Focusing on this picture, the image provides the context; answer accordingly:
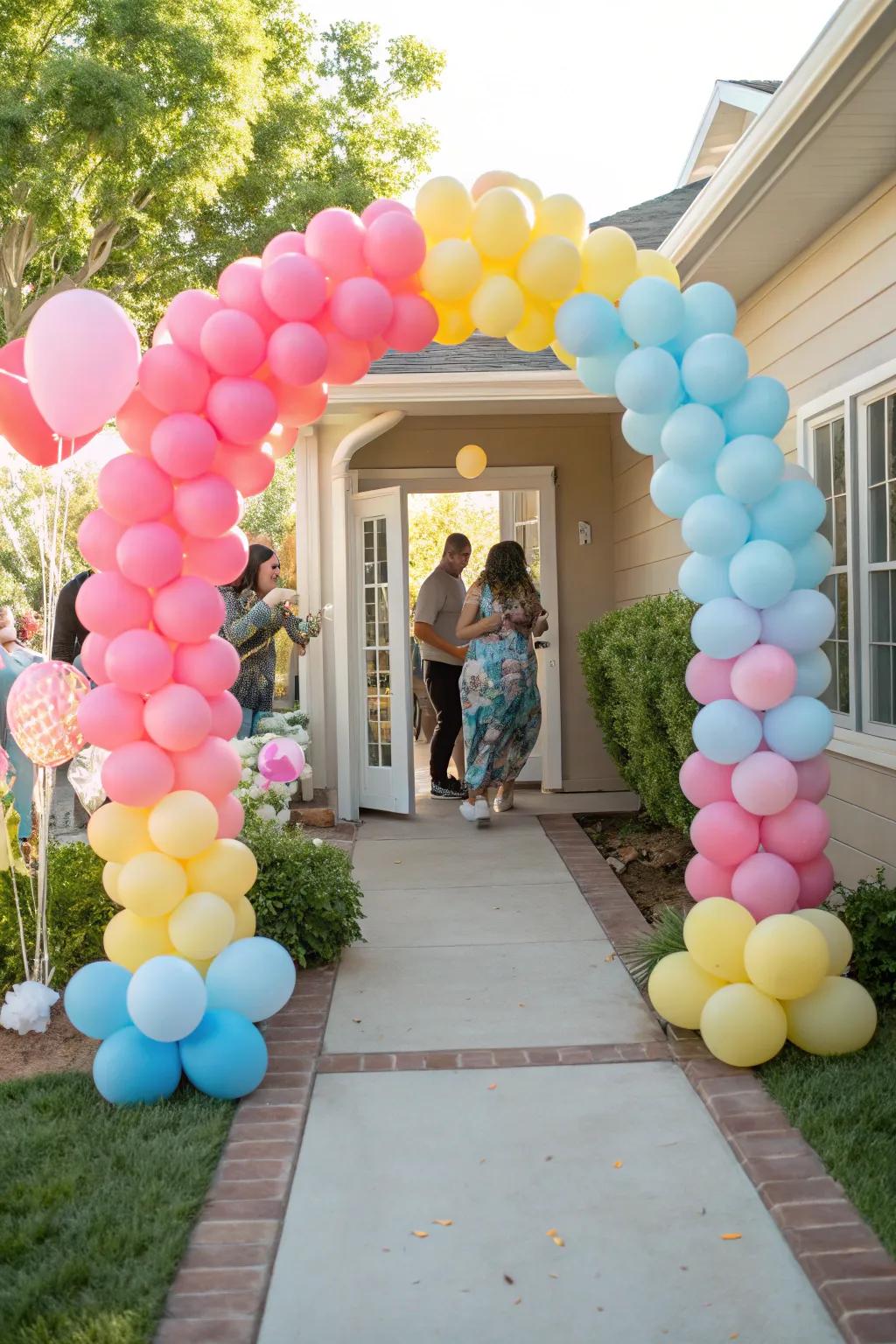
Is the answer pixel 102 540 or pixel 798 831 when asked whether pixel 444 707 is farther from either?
pixel 102 540

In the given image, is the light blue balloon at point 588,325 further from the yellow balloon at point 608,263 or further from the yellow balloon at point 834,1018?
the yellow balloon at point 834,1018

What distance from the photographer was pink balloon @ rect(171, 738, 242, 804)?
3.72 meters

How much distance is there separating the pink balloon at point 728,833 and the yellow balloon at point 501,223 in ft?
6.55

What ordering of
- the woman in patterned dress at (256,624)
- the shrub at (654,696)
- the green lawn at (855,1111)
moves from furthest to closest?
the woman in patterned dress at (256,624)
the shrub at (654,696)
the green lawn at (855,1111)

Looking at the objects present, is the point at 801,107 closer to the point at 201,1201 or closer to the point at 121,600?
the point at 121,600

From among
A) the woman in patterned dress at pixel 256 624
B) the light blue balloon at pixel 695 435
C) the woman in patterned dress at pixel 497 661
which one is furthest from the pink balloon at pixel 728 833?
the woman in patterned dress at pixel 497 661

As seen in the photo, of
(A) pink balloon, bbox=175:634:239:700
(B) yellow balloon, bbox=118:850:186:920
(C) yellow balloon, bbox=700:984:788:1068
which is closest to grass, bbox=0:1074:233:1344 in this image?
(B) yellow balloon, bbox=118:850:186:920

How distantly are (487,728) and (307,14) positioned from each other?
15.2 meters

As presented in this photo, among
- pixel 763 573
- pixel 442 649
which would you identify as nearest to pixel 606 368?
pixel 763 573

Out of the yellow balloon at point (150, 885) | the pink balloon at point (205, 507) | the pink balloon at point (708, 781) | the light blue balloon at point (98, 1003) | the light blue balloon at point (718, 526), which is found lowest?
the light blue balloon at point (98, 1003)

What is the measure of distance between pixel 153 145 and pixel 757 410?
38.4 feet

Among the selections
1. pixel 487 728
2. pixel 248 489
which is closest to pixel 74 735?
pixel 248 489

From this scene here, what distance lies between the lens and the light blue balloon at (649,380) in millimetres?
3705

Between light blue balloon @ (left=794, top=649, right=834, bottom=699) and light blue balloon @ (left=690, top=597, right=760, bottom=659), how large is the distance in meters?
0.19
